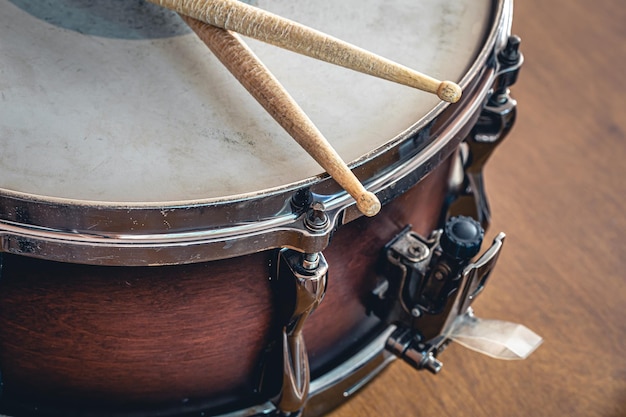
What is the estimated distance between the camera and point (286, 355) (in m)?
0.95

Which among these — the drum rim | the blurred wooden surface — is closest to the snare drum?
the drum rim

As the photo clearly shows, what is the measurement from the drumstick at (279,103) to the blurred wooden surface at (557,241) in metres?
0.53

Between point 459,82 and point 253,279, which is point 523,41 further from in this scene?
point 253,279

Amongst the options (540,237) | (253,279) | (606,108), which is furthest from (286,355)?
(606,108)

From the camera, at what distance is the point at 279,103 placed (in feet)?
2.60

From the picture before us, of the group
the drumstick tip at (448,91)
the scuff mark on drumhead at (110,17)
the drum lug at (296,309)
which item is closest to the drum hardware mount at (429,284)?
the drum lug at (296,309)

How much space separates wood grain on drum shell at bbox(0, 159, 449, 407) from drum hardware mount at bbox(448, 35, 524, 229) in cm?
8

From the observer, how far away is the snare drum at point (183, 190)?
0.78 m

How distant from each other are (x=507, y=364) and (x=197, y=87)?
648 mm

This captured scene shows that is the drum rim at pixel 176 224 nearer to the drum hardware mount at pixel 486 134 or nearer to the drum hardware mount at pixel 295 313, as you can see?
the drum hardware mount at pixel 295 313

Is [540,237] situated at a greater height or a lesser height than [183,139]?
lesser

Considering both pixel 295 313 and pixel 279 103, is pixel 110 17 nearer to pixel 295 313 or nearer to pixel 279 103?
pixel 279 103

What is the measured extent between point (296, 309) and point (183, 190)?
0.18 m

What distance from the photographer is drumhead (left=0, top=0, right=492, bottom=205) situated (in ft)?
2.60
